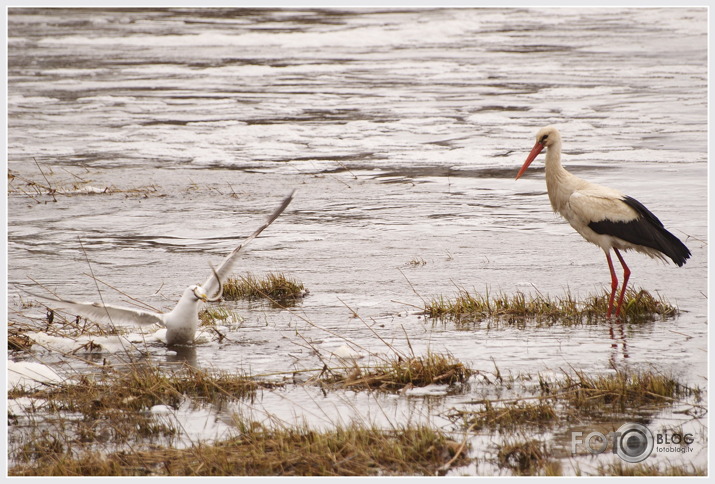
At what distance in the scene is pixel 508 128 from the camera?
18.3 meters

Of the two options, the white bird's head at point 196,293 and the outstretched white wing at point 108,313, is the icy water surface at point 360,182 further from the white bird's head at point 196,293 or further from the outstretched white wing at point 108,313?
the white bird's head at point 196,293

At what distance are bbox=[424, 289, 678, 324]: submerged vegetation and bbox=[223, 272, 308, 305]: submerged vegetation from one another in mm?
1326

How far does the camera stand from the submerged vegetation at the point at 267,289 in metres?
8.92

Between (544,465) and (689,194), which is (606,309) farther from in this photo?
(689,194)

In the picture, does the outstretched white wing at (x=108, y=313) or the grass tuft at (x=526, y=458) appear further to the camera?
the outstretched white wing at (x=108, y=313)

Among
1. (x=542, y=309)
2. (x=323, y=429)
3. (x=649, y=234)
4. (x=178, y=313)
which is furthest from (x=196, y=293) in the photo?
(x=649, y=234)

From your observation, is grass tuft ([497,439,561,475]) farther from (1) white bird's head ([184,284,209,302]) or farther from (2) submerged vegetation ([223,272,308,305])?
(2) submerged vegetation ([223,272,308,305])

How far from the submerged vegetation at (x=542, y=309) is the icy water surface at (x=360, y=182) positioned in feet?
0.69

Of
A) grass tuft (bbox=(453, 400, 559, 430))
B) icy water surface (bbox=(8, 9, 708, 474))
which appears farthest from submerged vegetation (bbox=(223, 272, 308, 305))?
grass tuft (bbox=(453, 400, 559, 430))

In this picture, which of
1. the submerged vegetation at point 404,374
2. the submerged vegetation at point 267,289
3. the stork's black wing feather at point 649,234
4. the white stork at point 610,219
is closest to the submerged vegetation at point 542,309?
the white stork at point 610,219

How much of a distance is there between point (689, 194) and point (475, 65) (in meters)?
14.1

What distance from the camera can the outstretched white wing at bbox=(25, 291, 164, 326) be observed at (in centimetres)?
686

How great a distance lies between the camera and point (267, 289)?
8969mm

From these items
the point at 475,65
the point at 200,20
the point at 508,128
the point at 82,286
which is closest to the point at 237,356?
the point at 82,286
